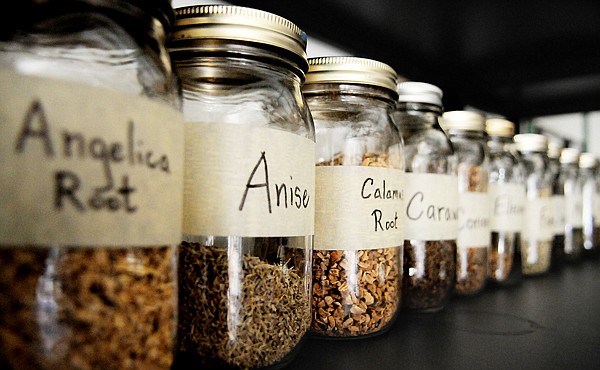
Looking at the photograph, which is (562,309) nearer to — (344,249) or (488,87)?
(344,249)

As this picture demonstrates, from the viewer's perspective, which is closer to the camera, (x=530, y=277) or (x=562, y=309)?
(x=562, y=309)

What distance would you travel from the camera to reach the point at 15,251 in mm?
258

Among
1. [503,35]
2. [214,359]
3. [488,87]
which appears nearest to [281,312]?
[214,359]

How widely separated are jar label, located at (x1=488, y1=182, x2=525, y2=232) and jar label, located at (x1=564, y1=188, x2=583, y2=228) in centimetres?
46

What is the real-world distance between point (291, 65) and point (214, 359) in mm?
238

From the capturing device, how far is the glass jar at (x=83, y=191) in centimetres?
26

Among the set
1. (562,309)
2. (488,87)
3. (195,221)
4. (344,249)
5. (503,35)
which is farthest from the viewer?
(488,87)

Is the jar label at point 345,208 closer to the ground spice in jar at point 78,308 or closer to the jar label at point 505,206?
the ground spice in jar at point 78,308

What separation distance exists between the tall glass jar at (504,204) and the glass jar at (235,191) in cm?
53

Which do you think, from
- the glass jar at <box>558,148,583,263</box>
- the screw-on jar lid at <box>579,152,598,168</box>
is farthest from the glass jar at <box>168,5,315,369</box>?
the screw-on jar lid at <box>579,152,598,168</box>

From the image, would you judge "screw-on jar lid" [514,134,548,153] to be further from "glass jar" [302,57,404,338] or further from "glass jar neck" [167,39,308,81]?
"glass jar neck" [167,39,308,81]

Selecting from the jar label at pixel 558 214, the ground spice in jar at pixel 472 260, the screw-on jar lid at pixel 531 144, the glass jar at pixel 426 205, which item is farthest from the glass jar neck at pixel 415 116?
the jar label at pixel 558 214

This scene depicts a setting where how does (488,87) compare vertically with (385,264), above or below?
above

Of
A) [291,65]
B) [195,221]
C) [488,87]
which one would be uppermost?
[488,87]
